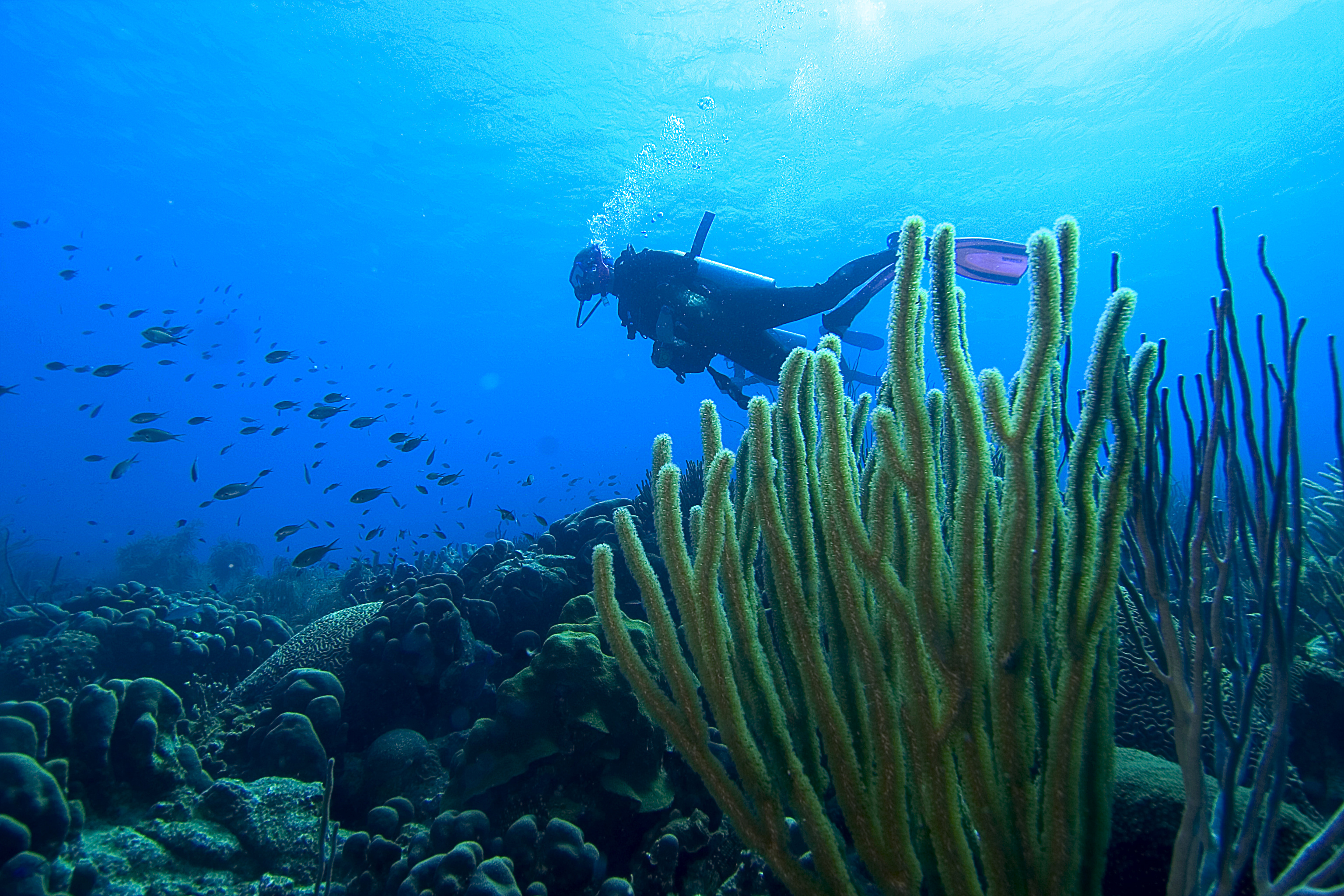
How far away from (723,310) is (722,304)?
0.10m

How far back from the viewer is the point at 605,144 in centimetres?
2598

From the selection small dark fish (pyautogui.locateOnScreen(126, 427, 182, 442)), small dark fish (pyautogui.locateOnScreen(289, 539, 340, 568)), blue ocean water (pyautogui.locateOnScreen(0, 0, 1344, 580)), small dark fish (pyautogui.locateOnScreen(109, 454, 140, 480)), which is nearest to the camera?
small dark fish (pyautogui.locateOnScreen(289, 539, 340, 568))

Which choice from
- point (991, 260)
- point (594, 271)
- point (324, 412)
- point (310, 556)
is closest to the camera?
point (991, 260)

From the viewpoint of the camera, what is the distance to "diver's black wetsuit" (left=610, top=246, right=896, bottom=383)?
26.8 ft

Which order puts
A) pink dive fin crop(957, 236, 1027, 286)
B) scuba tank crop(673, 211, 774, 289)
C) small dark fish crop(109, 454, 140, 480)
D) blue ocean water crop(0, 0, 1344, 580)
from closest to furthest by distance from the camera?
pink dive fin crop(957, 236, 1027, 286) → scuba tank crop(673, 211, 774, 289) → small dark fish crop(109, 454, 140, 480) → blue ocean water crop(0, 0, 1344, 580)

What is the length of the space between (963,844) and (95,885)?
4498mm

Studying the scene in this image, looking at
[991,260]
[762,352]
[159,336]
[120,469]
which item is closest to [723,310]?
[762,352]

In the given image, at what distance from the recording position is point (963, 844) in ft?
4.91

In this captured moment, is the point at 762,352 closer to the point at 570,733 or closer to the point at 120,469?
the point at 570,733

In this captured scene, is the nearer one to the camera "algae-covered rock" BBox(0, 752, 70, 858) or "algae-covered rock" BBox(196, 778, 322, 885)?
"algae-covered rock" BBox(0, 752, 70, 858)

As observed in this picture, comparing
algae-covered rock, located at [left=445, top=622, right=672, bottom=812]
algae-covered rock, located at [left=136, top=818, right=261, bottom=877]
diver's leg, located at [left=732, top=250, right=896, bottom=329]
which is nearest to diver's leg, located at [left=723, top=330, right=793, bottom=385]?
diver's leg, located at [left=732, top=250, right=896, bottom=329]

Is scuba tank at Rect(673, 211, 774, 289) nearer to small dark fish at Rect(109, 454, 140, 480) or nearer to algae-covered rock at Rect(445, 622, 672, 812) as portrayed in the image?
algae-covered rock at Rect(445, 622, 672, 812)

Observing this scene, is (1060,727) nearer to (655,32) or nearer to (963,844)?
(963,844)

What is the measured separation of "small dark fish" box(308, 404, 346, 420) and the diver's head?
14.7 feet
